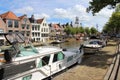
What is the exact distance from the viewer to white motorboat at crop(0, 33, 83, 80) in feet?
34.2

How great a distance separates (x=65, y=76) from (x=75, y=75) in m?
0.64

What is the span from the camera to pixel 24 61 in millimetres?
11289

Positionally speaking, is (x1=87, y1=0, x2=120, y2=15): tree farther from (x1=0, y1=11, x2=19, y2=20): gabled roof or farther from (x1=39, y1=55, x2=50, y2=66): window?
(x1=0, y1=11, x2=19, y2=20): gabled roof

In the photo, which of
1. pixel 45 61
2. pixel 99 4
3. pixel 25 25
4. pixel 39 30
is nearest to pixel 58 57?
pixel 45 61

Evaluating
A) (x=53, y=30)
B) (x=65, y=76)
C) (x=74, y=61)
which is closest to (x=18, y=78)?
(x=65, y=76)

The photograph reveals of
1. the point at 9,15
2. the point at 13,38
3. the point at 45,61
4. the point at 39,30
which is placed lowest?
the point at 45,61

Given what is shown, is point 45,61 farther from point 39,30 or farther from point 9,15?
point 39,30

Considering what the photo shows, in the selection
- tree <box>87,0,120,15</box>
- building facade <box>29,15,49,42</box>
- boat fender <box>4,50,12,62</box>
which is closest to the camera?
boat fender <box>4,50,12,62</box>

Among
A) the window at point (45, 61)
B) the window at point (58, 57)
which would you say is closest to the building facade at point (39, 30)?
the window at point (58, 57)

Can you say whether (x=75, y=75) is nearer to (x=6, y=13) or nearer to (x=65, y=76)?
(x=65, y=76)

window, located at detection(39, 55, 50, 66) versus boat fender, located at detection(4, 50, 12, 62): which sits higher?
boat fender, located at detection(4, 50, 12, 62)

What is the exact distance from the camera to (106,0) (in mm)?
23422

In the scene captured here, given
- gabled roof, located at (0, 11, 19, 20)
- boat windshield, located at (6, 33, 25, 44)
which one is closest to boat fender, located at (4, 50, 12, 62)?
boat windshield, located at (6, 33, 25, 44)

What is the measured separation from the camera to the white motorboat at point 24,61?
34.2ft
